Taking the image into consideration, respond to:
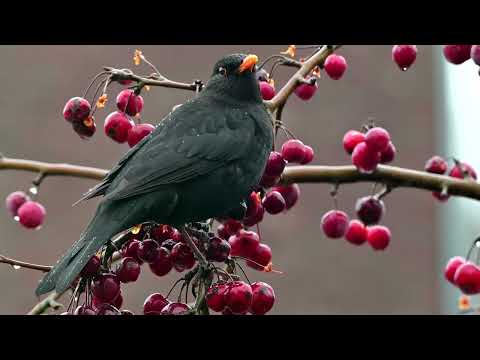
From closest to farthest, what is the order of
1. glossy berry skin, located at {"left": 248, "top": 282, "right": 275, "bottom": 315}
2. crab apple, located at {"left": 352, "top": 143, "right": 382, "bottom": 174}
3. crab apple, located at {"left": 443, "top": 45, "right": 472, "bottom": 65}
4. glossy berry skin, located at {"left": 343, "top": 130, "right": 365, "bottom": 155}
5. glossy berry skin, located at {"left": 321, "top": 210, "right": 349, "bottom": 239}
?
glossy berry skin, located at {"left": 248, "top": 282, "right": 275, "bottom": 315}
crab apple, located at {"left": 443, "top": 45, "right": 472, "bottom": 65}
crab apple, located at {"left": 352, "top": 143, "right": 382, "bottom": 174}
glossy berry skin, located at {"left": 343, "top": 130, "right": 365, "bottom": 155}
glossy berry skin, located at {"left": 321, "top": 210, "right": 349, "bottom": 239}

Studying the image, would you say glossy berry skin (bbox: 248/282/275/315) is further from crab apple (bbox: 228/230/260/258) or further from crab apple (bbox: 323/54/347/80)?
crab apple (bbox: 323/54/347/80)

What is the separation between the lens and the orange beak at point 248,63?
2.82 m

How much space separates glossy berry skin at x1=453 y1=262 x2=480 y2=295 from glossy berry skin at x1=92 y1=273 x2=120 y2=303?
0.98 meters

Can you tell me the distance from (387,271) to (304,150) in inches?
144

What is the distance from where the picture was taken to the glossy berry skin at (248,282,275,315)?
2051 mm

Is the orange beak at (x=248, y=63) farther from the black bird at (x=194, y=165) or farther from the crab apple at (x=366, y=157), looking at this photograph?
the crab apple at (x=366, y=157)

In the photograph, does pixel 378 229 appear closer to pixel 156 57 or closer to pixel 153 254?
pixel 153 254

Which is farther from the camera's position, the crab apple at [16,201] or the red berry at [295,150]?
the crab apple at [16,201]

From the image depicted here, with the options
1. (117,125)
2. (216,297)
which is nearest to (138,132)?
(117,125)

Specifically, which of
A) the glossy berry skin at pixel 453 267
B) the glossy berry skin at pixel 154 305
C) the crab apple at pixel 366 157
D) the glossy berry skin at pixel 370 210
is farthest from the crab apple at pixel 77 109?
the glossy berry skin at pixel 453 267

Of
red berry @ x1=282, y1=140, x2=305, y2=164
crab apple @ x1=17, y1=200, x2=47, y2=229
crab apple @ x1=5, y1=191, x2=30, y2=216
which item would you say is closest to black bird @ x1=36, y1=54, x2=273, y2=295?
red berry @ x1=282, y1=140, x2=305, y2=164

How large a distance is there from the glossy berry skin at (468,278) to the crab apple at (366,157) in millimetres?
419
